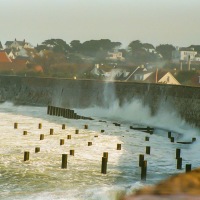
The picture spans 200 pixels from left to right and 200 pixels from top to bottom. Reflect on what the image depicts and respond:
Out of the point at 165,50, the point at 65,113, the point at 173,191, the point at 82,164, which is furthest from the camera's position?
the point at 165,50

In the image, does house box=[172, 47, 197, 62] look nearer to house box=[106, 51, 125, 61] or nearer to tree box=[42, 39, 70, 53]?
house box=[106, 51, 125, 61]

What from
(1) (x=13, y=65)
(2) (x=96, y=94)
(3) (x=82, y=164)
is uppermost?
(1) (x=13, y=65)

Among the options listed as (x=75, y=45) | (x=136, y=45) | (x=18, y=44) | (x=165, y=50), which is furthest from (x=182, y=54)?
(x=18, y=44)

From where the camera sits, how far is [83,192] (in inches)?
537

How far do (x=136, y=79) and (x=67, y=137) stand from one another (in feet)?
212

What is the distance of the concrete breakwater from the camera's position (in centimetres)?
4028

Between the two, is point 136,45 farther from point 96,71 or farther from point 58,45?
point 96,71

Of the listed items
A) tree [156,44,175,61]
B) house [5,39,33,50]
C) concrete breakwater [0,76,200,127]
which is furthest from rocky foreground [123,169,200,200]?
house [5,39,33,50]

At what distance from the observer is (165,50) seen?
548 ft

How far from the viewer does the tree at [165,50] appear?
544 ft

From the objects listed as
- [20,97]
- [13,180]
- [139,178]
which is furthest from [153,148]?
[20,97]

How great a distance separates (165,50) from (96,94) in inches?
4521

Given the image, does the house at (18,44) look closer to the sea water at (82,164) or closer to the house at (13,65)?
the house at (13,65)

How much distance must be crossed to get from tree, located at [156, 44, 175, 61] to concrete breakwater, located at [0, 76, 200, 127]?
337 feet
